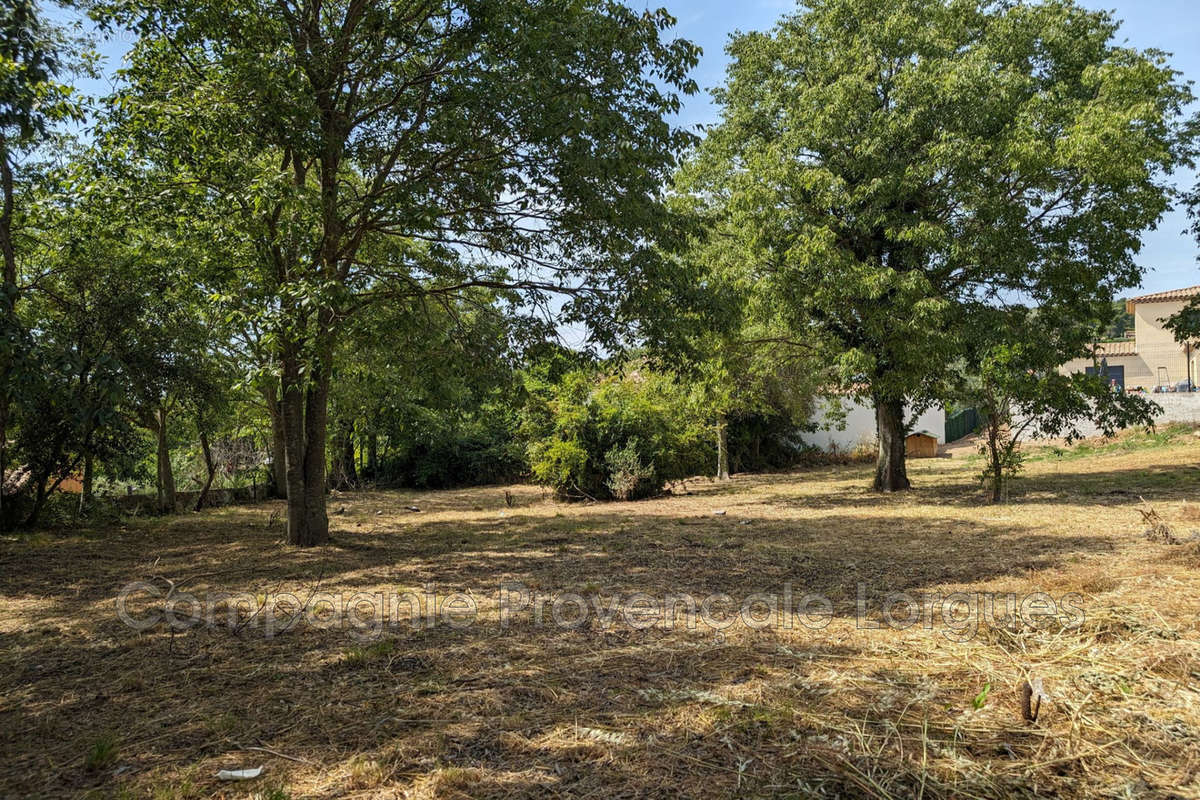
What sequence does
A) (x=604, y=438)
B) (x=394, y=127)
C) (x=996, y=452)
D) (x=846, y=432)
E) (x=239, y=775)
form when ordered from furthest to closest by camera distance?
(x=846, y=432) → (x=604, y=438) → (x=996, y=452) → (x=394, y=127) → (x=239, y=775)

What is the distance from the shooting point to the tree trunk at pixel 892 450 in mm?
13539

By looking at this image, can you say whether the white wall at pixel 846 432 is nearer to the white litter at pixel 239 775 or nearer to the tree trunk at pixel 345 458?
the tree trunk at pixel 345 458

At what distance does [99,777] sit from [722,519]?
8814 millimetres

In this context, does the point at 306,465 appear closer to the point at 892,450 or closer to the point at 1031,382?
the point at 1031,382

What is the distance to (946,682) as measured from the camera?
3.24 meters

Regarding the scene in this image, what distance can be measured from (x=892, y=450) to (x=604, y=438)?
18.9ft

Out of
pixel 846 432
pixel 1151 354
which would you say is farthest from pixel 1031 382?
pixel 1151 354

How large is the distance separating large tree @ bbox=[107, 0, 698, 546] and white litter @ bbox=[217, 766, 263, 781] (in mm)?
4517

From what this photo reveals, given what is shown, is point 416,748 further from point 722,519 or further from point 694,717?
point 722,519

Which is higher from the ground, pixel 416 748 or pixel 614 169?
pixel 614 169

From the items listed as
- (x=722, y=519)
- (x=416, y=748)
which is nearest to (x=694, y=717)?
(x=416, y=748)

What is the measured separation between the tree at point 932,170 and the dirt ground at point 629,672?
182 inches

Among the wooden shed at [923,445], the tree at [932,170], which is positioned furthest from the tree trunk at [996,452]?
the wooden shed at [923,445]

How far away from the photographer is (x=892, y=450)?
13.7 meters
